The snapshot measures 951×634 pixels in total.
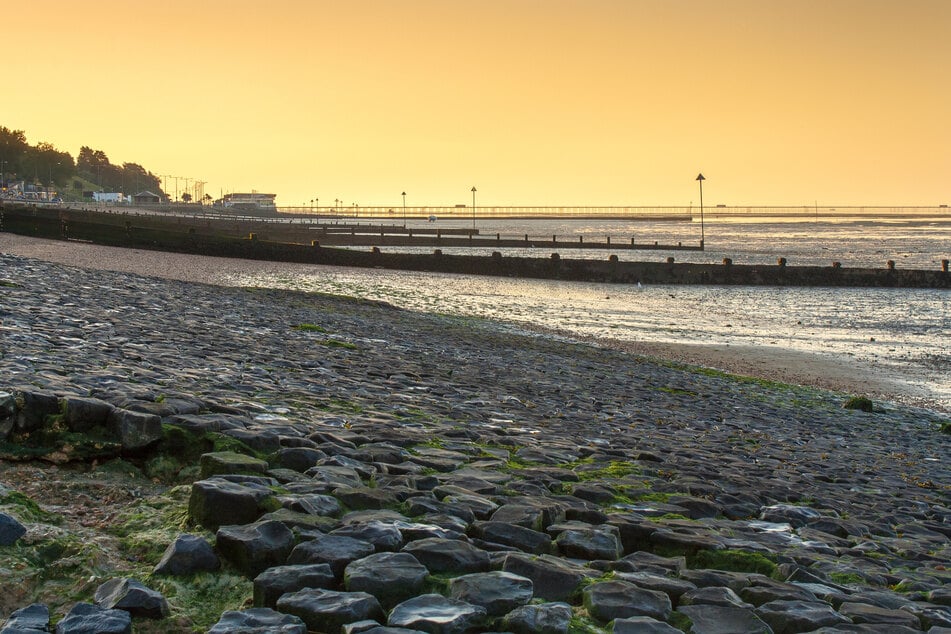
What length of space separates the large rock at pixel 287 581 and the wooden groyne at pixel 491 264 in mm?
42646

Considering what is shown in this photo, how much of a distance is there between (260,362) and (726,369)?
40.1 feet

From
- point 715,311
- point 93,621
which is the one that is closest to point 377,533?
point 93,621

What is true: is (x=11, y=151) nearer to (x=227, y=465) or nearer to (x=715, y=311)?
(x=715, y=311)

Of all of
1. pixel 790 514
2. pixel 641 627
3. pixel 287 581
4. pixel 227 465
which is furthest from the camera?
pixel 790 514

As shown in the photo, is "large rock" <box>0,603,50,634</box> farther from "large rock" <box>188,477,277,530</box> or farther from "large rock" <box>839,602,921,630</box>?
"large rock" <box>839,602,921,630</box>

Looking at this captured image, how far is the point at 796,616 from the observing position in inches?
143

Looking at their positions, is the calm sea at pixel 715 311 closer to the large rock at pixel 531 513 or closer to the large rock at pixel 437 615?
the large rock at pixel 531 513

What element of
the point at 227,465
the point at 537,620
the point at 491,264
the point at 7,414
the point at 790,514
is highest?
the point at 491,264

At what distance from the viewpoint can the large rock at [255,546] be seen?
3.71 metres

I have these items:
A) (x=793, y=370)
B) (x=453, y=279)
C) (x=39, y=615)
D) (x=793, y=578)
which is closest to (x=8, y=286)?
(x=39, y=615)

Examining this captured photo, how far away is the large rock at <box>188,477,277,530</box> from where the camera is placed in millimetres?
4141

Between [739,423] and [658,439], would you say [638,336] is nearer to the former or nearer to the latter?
→ [739,423]

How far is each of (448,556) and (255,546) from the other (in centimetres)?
84

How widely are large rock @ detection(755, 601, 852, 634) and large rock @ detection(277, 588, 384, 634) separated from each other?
163 cm
